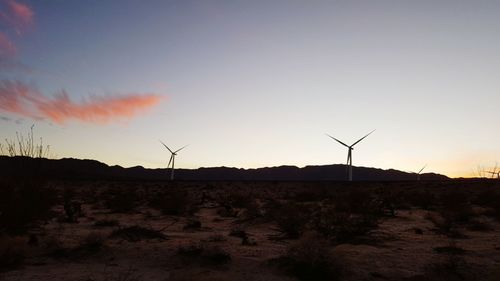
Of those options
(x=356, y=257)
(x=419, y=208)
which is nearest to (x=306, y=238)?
(x=356, y=257)

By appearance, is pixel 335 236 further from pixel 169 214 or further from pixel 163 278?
pixel 169 214

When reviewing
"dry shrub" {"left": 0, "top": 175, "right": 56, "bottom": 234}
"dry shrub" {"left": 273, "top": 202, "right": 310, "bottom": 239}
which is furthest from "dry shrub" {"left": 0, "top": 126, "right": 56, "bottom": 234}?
"dry shrub" {"left": 273, "top": 202, "right": 310, "bottom": 239}

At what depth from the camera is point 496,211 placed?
73.4 ft

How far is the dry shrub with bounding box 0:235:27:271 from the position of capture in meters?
10.0

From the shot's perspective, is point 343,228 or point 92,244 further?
point 343,228

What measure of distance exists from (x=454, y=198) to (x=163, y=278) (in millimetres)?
22264

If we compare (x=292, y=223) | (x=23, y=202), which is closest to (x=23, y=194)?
(x=23, y=202)

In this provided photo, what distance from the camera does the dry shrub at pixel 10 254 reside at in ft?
32.9

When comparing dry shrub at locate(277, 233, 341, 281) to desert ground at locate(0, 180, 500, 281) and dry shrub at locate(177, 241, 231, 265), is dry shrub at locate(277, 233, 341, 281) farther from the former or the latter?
dry shrub at locate(177, 241, 231, 265)

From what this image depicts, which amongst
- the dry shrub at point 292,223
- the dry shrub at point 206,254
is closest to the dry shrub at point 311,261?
the dry shrub at point 206,254

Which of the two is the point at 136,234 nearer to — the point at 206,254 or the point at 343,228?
the point at 206,254

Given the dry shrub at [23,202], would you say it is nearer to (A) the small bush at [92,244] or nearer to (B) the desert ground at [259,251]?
(B) the desert ground at [259,251]

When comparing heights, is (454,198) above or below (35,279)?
above

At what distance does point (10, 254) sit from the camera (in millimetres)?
10219
